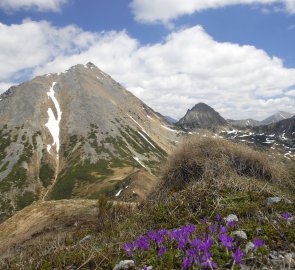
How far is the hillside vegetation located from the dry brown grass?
0.04m

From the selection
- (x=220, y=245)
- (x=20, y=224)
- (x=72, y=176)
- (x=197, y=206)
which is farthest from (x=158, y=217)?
(x=72, y=176)

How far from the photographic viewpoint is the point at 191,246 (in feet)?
18.6

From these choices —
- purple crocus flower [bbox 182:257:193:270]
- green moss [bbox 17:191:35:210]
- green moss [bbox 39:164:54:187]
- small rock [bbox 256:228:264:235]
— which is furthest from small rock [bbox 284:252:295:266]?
green moss [bbox 39:164:54:187]

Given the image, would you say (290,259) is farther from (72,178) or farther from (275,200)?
(72,178)

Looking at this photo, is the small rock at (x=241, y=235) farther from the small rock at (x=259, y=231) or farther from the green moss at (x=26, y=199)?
the green moss at (x=26, y=199)

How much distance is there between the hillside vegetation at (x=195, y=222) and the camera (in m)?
5.70

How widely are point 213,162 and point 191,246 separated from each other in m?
9.81

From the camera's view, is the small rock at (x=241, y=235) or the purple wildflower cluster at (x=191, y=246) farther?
the small rock at (x=241, y=235)

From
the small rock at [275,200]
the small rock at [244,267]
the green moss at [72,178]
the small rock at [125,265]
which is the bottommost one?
the green moss at [72,178]

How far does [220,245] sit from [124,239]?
264 centimetres

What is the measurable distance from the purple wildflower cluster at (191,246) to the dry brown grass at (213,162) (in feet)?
28.5

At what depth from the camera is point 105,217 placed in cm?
1262

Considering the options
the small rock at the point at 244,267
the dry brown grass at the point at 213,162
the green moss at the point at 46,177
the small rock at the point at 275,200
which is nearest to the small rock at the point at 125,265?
the small rock at the point at 244,267

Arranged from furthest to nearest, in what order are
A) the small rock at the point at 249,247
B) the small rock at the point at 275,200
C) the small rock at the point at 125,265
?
the small rock at the point at 275,200 → the small rock at the point at 125,265 → the small rock at the point at 249,247
